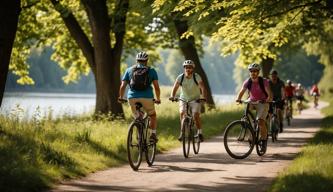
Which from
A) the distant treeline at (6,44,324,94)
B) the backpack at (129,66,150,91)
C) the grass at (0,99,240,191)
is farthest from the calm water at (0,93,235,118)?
the distant treeline at (6,44,324,94)

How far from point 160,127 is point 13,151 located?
32.9ft

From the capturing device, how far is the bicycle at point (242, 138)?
1279cm

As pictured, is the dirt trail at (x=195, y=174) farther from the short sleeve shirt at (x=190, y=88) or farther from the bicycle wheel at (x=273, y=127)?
the bicycle wheel at (x=273, y=127)

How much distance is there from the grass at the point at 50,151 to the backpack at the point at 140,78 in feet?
5.47

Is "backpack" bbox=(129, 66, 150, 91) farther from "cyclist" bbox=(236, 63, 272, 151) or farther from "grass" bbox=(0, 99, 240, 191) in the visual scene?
"cyclist" bbox=(236, 63, 272, 151)

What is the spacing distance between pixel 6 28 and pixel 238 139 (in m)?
5.20

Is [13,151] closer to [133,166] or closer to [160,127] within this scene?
[133,166]

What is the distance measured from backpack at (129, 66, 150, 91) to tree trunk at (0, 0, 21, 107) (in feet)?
7.56

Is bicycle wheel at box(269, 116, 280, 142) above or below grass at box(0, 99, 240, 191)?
above

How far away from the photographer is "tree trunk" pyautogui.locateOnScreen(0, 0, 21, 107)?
422 inches

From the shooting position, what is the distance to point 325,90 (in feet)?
219

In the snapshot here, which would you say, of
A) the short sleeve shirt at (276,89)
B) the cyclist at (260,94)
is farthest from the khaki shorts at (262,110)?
the short sleeve shirt at (276,89)

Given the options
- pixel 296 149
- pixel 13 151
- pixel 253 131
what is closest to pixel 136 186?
pixel 13 151

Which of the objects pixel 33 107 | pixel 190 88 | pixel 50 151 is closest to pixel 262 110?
pixel 190 88
